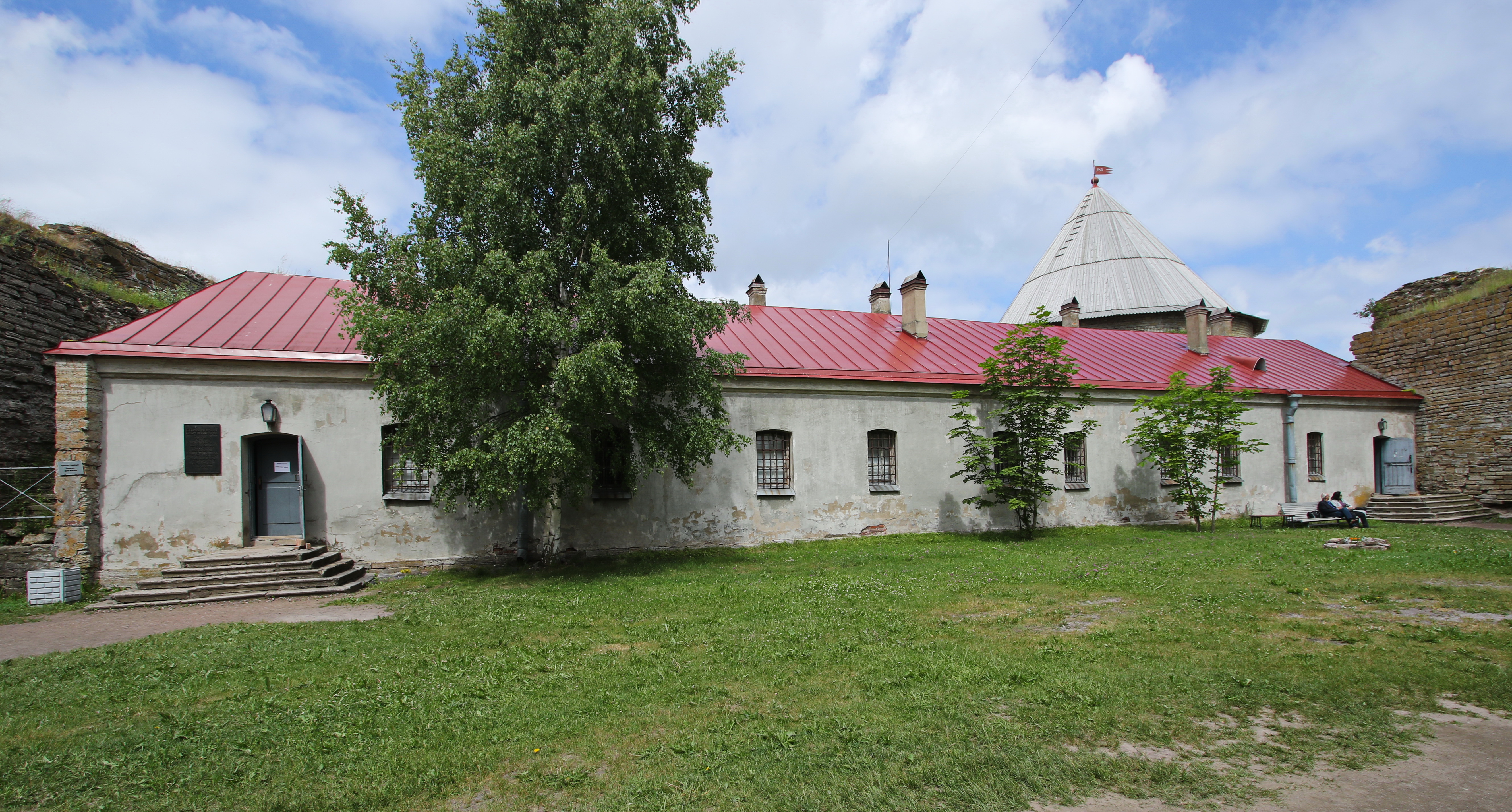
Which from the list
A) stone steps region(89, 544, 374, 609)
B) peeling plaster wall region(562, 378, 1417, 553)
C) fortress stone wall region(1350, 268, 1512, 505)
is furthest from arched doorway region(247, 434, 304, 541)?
fortress stone wall region(1350, 268, 1512, 505)

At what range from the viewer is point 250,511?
40.2 ft

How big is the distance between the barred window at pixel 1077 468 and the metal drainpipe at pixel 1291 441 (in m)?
6.86

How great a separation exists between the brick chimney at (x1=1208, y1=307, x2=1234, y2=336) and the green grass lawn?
1869cm

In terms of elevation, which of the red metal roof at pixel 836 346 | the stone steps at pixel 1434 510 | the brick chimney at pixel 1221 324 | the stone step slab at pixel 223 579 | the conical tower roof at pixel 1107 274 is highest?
the conical tower roof at pixel 1107 274

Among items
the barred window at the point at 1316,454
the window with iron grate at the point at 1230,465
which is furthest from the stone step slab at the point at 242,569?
the barred window at the point at 1316,454

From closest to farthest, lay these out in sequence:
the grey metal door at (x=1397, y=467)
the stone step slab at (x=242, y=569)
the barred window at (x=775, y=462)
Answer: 1. the stone step slab at (x=242, y=569)
2. the barred window at (x=775, y=462)
3. the grey metal door at (x=1397, y=467)

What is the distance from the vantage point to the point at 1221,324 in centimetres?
2639

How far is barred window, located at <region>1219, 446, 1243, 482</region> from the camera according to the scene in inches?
709

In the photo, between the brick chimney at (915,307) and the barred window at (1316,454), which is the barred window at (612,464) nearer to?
the brick chimney at (915,307)

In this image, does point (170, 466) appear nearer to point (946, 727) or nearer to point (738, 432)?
point (738, 432)

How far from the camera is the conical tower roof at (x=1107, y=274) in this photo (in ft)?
104

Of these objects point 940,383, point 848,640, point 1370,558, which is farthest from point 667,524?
point 1370,558

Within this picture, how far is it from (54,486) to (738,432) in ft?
36.9

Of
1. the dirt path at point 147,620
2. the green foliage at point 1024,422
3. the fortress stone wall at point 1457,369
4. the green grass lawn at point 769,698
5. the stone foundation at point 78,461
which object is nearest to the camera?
the green grass lawn at point 769,698
